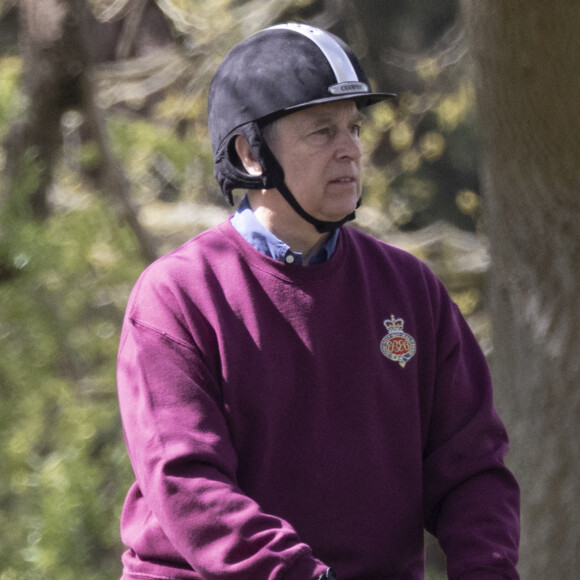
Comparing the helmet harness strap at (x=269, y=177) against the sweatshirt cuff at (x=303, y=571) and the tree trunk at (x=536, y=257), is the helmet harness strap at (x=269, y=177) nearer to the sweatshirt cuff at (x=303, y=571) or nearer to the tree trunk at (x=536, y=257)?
the sweatshirt cuff at (x=303, y=571)

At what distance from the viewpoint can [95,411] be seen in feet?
18.9

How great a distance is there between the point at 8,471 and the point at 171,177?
2.36m

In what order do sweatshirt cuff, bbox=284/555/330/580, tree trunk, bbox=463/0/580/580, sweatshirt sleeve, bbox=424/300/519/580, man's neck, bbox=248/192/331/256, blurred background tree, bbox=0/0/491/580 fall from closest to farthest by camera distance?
sweatshirt cuff, bbox=284/555/330/580 → sweatshirt sleeve, bbox=424/300/519/580 → man's neck, bbox=248/192/331/256 → tree trunk, bbox=463/0/580/580 → blurred background tree, bbox=0/0/491/580

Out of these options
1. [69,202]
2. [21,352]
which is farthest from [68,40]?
[21,352]

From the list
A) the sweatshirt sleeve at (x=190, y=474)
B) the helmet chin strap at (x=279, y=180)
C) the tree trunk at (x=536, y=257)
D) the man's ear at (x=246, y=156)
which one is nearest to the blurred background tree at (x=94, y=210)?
the tree trunk at (x=536, y=257)

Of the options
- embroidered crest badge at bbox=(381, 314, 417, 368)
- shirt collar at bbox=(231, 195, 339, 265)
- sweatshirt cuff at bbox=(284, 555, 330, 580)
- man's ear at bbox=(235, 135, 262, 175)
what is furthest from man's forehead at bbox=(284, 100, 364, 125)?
sweatshirt cuff at bbox=(284, 555, 330, 580)

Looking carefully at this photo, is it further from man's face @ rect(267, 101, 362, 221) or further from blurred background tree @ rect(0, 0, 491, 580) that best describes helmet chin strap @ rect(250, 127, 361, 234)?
blurred background tree @ rect(0, 0, 491, 580)

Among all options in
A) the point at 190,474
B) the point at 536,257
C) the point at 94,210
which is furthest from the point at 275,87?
the point at 94,210

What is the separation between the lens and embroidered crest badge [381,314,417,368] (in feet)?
7.88

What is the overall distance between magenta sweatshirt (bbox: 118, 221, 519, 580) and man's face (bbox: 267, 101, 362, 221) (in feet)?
0.41

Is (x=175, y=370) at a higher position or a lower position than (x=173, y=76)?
lower

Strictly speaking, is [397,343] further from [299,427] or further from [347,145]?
[347,145]

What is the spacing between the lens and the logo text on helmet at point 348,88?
2.36m

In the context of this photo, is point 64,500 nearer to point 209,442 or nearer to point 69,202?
point 69,202
